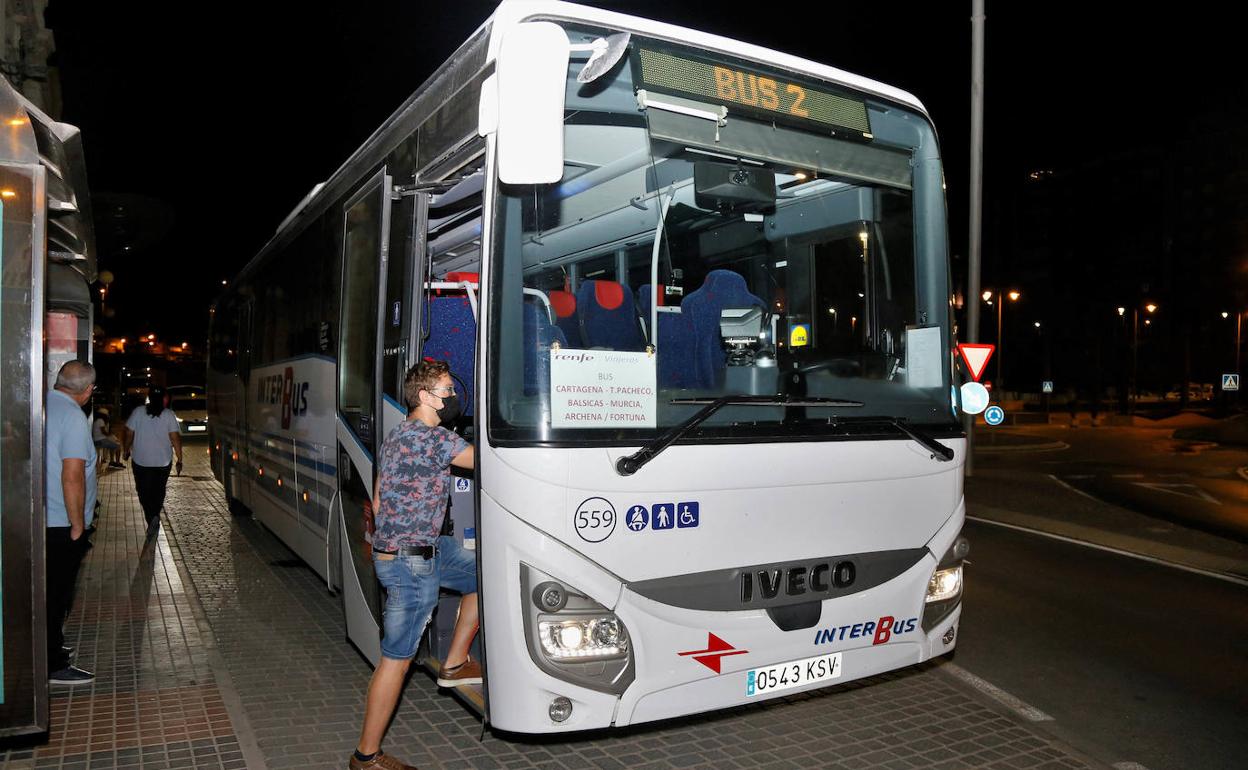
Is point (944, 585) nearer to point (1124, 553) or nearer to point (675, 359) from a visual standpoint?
point (675, 359)

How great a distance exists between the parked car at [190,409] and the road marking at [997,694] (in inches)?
1106

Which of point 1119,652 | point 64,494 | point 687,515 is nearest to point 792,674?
point 687,515

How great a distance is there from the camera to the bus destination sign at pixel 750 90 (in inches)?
160

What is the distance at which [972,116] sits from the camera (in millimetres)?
16312

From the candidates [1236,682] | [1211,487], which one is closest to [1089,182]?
[1211,487]

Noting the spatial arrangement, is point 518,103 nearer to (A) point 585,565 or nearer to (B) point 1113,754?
→ (A) point 585,565

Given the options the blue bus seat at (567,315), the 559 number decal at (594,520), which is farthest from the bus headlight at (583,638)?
the blue bus seat at (567,315)

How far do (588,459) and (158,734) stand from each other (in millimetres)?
3057

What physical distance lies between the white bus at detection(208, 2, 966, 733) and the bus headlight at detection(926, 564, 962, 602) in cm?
2

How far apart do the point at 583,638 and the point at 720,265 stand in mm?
1743

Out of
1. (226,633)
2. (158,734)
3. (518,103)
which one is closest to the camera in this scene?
(518,103)

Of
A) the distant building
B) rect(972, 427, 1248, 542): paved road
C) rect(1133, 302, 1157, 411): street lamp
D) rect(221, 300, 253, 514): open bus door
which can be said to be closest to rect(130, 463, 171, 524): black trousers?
rect(221, 300, 253, 514): open bus door

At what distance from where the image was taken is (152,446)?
37.4ft

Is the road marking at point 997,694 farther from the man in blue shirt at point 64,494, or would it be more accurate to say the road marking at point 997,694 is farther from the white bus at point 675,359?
the man in blue shirt at point 64,494
